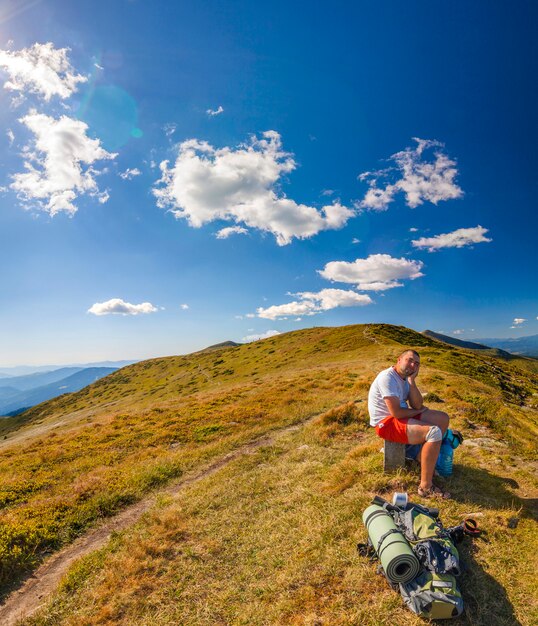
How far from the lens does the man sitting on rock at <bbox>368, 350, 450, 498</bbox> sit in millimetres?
7535

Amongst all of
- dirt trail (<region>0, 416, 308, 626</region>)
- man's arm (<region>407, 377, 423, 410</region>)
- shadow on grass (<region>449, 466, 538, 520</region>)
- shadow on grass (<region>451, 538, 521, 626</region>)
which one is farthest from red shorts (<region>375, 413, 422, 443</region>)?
dirt trail (<region>0, 416, 308, 626</region>)

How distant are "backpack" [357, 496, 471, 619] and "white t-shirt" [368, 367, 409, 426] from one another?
2.55 metres

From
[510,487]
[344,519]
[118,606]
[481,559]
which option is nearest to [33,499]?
[118,606]

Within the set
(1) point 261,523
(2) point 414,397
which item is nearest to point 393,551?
(1) point 261,523

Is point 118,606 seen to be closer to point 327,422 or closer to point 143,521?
point 143,521

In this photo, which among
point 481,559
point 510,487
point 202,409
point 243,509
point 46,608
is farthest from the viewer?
point 202,409

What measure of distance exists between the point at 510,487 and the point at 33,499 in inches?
602

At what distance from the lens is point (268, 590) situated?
568 cm

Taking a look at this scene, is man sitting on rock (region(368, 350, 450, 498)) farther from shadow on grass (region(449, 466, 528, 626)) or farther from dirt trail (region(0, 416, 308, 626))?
dirt trail (region(0, 416, 308, 626))

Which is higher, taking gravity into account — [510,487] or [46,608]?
[510,487]

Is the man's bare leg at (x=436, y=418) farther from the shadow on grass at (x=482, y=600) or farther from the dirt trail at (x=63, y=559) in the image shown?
the dirt trail at (x=63, y=559)

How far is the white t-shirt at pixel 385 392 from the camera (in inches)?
321

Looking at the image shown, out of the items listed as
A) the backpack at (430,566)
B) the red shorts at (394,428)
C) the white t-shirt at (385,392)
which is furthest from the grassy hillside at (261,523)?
the white t-shirt at (385,392)

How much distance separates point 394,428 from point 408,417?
456mm
